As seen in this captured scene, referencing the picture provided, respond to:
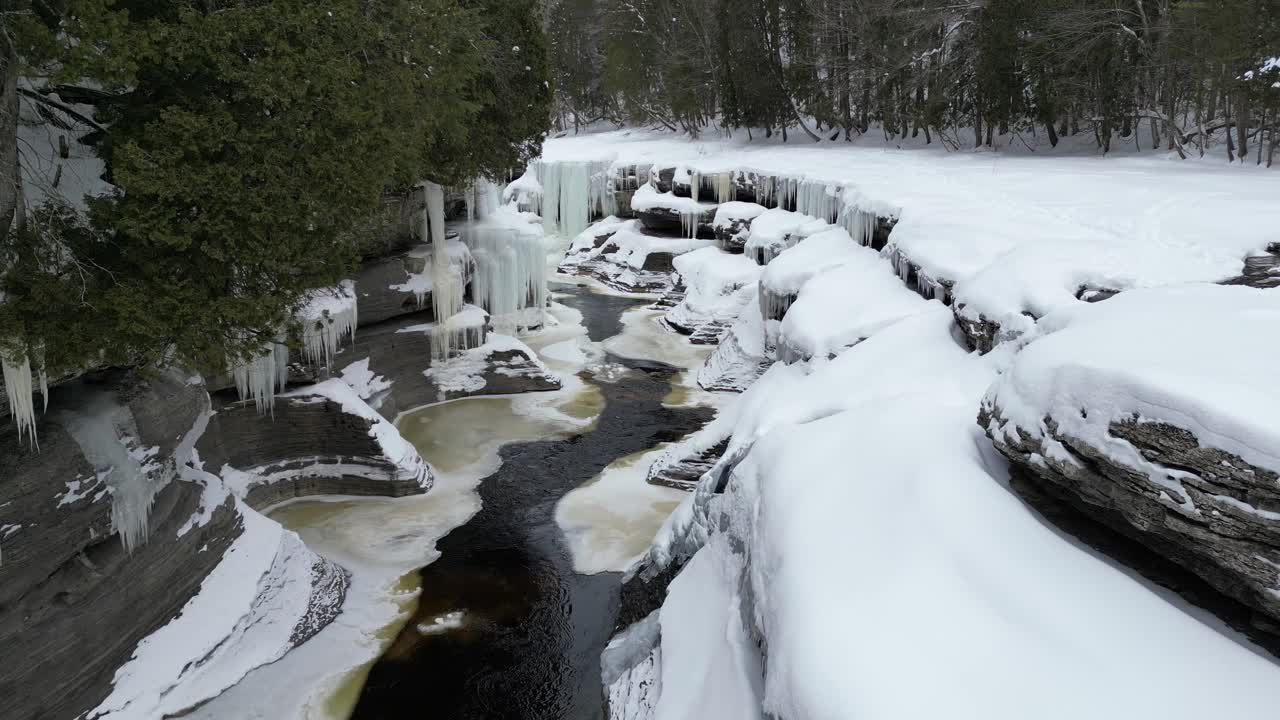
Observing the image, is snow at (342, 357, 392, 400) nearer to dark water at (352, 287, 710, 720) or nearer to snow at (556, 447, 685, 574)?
dark water at (352, 287, 710, 720)

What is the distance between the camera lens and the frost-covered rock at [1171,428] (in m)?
4.36

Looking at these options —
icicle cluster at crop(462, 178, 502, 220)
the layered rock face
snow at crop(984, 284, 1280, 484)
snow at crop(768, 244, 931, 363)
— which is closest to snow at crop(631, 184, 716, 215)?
icicle cluster at crop(462, 178, 502, 220)

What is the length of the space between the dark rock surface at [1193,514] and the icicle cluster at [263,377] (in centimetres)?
1060

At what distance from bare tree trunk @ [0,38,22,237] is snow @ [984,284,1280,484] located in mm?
7765

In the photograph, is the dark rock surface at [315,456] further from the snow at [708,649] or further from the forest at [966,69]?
the forest at [966,69]

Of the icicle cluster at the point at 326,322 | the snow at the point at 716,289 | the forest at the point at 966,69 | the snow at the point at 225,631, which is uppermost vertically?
the forest at the point at 966,69

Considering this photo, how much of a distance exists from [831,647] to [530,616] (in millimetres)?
6030

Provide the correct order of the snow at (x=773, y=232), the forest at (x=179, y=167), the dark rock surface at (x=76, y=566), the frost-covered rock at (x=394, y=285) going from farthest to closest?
the snow at (x=773, y=232), the frost-covered rock at (x=394, y=285), the dark rock surface at (x=76, y=566), the forest at (x=179, y=167)

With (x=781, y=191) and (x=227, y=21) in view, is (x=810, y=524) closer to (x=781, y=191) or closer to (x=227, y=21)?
(x=227, y=21)

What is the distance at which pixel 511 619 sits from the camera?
10.1m

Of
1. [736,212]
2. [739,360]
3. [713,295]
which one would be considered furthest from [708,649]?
[736,212]

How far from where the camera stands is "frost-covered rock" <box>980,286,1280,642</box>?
14.3 feet

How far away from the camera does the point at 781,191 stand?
81.1 feet

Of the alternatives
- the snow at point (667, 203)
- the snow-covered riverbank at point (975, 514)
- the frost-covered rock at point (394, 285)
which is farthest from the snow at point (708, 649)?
the snow at point (667, 203)
